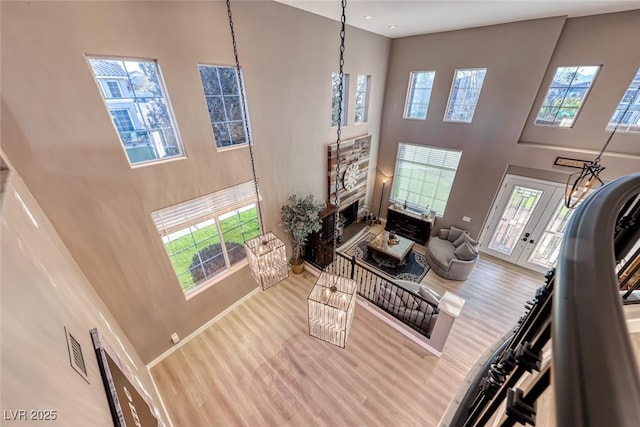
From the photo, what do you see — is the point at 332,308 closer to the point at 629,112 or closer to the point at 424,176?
the point at 424,176

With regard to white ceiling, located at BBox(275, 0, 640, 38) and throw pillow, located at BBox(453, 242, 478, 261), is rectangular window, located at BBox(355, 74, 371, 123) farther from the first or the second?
throw pillow, located at BBox(453, 242, 478, 261)

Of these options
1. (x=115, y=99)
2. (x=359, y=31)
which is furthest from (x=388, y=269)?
(x=115, y=99)

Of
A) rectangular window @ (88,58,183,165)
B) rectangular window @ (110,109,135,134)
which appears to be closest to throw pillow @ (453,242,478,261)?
rectangular window @ (88,58,183,165)

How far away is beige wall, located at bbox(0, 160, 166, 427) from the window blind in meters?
1.50

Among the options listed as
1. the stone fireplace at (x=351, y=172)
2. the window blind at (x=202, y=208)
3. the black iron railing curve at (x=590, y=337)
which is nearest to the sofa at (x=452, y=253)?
the stone fireplace at (x=351, y=172)

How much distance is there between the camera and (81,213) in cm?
269

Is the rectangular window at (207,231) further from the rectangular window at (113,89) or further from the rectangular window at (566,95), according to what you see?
the rectangular window at (566,95)

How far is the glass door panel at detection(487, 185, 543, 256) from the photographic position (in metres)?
5.60

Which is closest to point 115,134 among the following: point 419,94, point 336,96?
point 336,96

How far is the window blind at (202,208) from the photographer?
11.3ft

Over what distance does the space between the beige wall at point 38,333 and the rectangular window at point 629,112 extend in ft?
25.4

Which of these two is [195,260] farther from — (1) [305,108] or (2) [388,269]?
(2) [388,269]

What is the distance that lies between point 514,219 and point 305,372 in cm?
584

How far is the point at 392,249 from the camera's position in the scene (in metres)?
6.24
